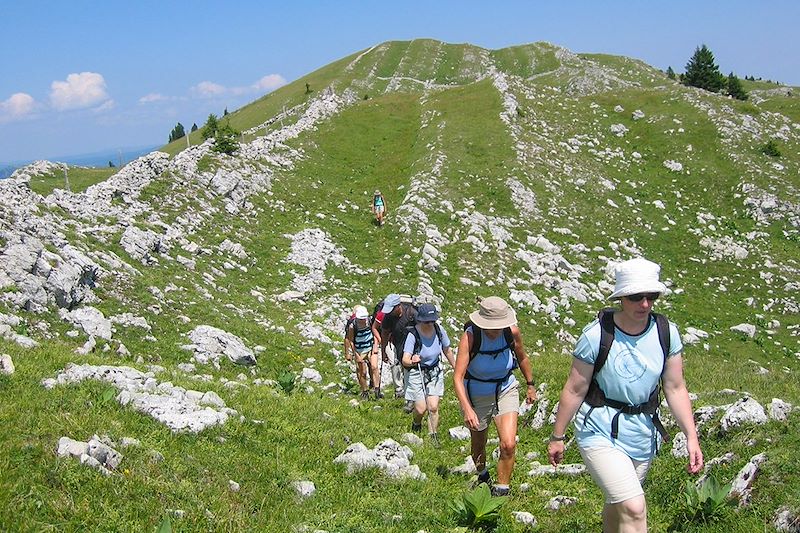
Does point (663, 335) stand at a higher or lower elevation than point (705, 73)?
lower

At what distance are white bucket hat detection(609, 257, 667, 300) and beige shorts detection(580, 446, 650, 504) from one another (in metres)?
1.54

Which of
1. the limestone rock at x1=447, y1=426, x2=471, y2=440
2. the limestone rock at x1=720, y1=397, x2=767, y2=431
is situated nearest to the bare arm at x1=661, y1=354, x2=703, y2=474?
the limestone rock at x1=720, y1=397, x2=767, y2=431

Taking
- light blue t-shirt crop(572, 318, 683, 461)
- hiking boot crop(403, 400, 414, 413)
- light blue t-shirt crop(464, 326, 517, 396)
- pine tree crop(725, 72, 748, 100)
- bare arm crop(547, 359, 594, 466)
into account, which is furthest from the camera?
pine tree crop(725, 72, 748, 100)

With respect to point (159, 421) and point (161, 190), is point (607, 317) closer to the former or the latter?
point (159, 421)

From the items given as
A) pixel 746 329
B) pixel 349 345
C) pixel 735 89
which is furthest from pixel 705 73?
pixel 349 345

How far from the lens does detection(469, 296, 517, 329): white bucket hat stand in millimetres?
7492

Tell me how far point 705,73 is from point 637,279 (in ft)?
259

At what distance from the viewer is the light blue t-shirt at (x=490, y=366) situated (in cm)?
768

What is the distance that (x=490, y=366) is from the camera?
7.74 m

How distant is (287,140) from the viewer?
3859cm

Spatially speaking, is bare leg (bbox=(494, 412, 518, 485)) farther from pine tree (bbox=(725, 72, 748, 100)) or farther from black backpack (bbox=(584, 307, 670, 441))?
pine tree (bbox=(725, 72, 748, 100))

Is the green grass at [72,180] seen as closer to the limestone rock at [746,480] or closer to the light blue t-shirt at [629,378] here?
the light blue t-shirt at [629,378]

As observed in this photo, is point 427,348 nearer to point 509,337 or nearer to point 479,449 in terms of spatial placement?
point 479,449

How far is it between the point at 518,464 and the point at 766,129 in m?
40.5
